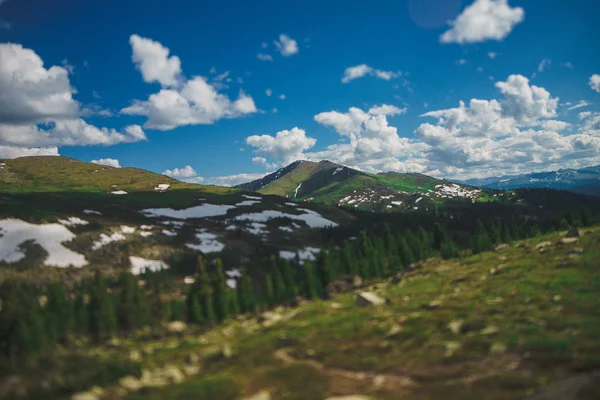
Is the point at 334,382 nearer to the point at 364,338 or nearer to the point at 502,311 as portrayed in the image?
the point at 364,338

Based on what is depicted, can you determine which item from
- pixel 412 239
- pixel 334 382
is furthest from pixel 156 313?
pixel 412 239

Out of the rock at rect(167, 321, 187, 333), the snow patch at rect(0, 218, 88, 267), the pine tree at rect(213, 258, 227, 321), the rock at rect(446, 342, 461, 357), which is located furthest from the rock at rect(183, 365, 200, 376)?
the snow patch at rect(0, 218, 88, 267)

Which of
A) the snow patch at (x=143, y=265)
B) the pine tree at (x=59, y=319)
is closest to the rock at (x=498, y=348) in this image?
the pine tree at (x=59, y=319)

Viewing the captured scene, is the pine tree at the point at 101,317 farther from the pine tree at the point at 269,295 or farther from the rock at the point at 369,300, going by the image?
the rock at the point at 369,300

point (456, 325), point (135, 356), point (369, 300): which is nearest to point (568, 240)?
point (369, 300)

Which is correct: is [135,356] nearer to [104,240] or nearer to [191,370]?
[191,370]

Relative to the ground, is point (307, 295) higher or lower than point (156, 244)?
lower

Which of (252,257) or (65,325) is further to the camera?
(252,257)
